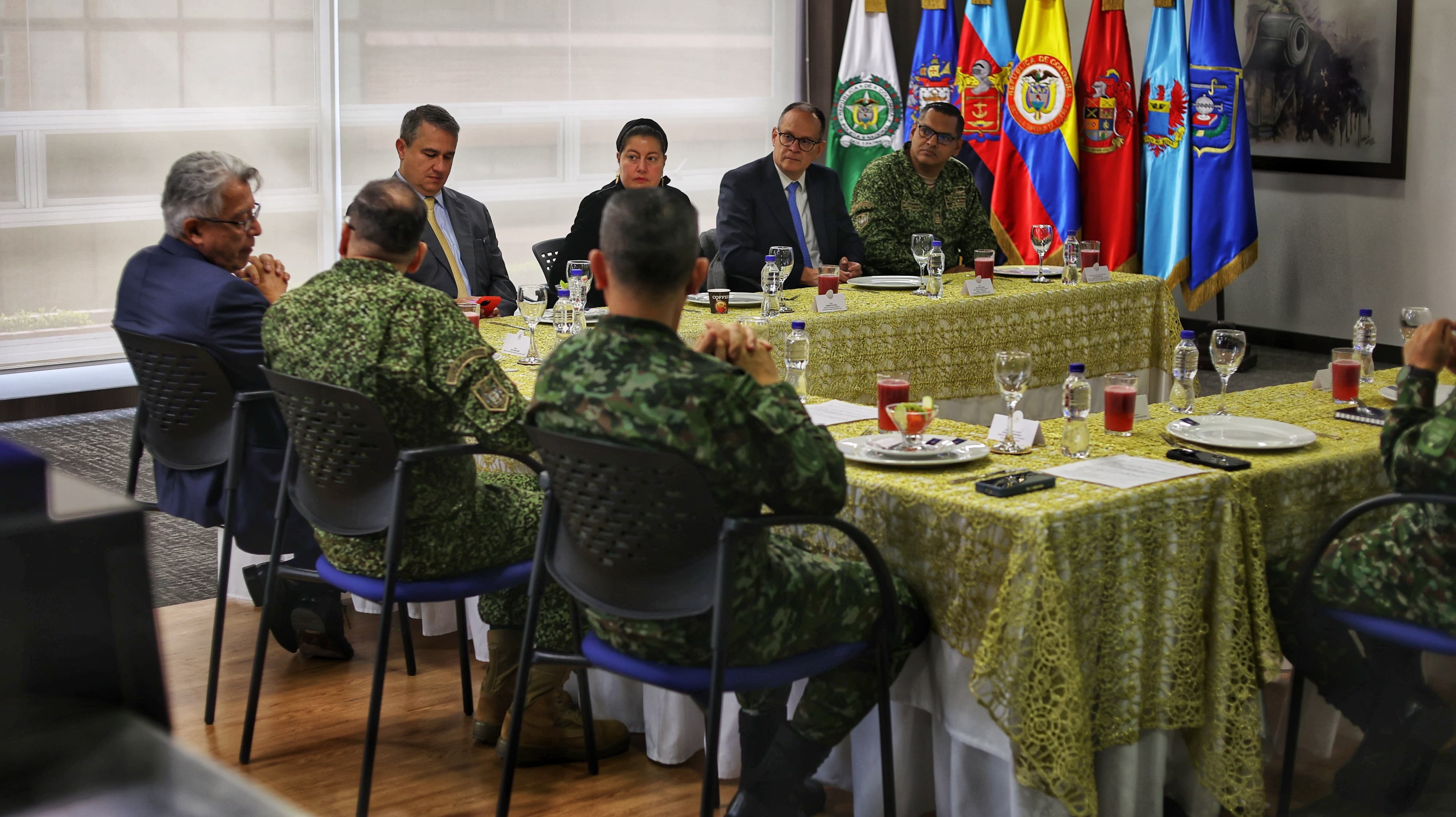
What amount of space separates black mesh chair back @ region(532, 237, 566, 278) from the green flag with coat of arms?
3053 millimetres

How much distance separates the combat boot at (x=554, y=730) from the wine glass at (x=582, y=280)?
3.95ft

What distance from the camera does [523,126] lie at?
24.7 feet

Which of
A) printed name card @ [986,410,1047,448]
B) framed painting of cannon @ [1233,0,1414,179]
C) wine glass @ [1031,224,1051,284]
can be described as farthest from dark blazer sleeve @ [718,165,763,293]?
framed painting of cannon @ [1233,0,1414,179]

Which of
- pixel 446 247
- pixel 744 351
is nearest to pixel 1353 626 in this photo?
pixel 744 351

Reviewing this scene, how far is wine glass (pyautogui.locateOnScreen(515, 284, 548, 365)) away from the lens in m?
3.66

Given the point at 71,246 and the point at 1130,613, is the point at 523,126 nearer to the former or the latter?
the point at 71,246

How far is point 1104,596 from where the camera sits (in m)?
2.32

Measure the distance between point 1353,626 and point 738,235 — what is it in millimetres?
3159

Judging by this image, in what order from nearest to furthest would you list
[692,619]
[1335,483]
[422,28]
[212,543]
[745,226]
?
1. [692,619]
2. [1335,483]
3. [212,543]
4. [745,226]
5. [422,28]

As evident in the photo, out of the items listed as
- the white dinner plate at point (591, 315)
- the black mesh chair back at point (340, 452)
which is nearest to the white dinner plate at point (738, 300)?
the white dinner plate at point (591, 315)

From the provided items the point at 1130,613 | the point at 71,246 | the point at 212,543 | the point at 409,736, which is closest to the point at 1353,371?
the point at 1130,613

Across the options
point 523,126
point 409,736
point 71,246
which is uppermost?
point 523,126

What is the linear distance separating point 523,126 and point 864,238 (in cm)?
275

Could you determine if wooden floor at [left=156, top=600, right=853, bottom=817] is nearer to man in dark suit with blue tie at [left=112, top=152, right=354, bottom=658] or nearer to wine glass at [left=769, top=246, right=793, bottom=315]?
man in dark suit with blue tie at [left=112, top=152, right=354, bottom=658]
